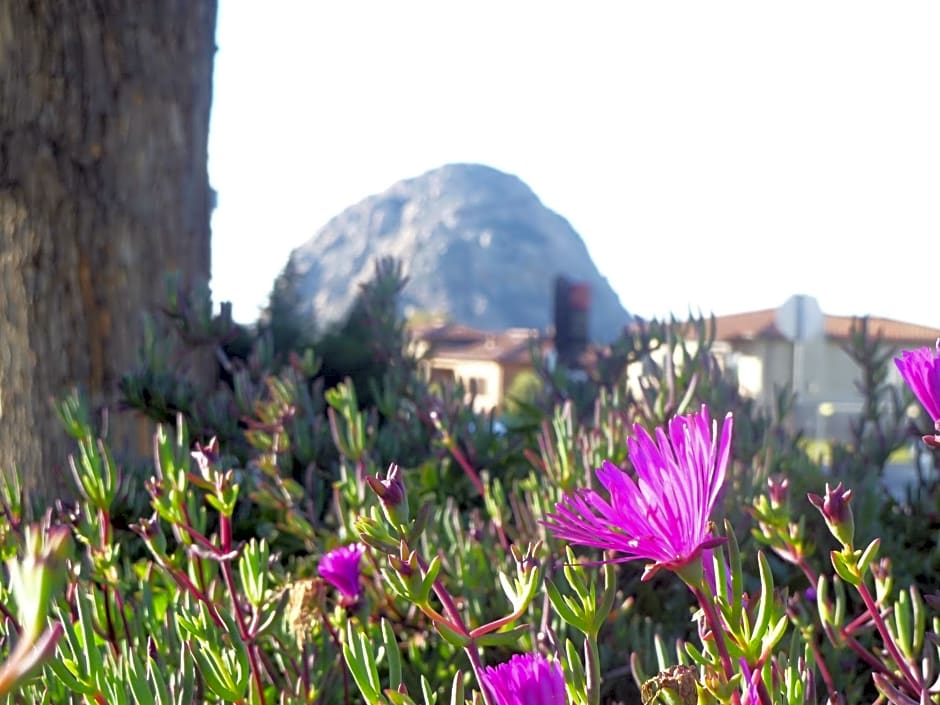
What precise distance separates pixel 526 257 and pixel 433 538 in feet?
290

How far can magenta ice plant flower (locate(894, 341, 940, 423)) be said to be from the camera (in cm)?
59

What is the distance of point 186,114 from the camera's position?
2.94 m

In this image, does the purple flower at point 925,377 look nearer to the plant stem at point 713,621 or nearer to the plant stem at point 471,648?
the plant stem at point 713,621

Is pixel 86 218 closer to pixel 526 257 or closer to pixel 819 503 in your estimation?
pixel 819 503

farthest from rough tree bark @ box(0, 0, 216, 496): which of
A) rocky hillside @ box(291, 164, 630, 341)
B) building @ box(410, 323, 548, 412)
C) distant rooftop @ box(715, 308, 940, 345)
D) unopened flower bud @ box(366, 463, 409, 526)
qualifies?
rocky hillside @ box(291, 164, 630, 341)

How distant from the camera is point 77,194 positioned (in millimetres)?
2539

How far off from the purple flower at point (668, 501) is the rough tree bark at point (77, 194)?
2.01 meters

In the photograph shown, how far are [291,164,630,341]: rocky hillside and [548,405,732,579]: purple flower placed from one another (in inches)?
2933

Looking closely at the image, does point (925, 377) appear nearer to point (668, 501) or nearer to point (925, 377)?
point (925, 377)

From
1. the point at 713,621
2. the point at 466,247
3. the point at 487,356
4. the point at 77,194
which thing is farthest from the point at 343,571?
the point at 466,247

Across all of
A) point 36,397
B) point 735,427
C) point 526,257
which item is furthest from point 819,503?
point 526,257

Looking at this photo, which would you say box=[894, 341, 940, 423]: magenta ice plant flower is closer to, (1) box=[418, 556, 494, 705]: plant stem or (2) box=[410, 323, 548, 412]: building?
(1) box=[418, 556, 494, 705]: plant stem

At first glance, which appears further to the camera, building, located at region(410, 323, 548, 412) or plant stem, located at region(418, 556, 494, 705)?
building, located at region(410, 323, 548, 412)

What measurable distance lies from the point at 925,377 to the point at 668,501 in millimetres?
212
